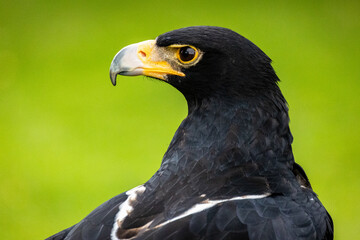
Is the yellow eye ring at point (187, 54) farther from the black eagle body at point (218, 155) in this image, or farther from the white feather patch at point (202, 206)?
the white feather patch at point (202, 206)

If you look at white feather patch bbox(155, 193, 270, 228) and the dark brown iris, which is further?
the dark brown iris

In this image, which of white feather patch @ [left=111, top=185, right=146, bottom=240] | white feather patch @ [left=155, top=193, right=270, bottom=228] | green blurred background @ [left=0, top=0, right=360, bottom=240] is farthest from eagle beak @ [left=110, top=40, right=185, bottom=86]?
green blurred background @ [left=0, top=0, right=360, bottom=240]

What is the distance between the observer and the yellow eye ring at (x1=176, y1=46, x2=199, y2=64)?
3533 mm

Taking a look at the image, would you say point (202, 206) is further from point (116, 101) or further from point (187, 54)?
point (116, 101)

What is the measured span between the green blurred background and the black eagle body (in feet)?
11.2

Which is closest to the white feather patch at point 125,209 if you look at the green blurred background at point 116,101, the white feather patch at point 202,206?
the white feather patch at point 202,206

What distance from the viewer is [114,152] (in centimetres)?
785

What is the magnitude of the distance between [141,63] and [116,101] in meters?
4.99

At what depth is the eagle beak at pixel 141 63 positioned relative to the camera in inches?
142

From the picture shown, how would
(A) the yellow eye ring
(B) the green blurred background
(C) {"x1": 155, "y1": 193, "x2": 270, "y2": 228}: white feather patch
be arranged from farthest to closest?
(B) the green blurred background
(A) the yellow eye ring
(C) {"x1": 155, "y1": 193, "x2": 270, "y2": 228}: white feather patch

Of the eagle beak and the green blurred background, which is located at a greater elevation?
the eagle beak

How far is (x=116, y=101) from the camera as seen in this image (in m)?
8.59

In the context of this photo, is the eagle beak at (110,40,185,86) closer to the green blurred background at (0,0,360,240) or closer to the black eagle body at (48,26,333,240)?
the black eagle body at (48,26,333,240)

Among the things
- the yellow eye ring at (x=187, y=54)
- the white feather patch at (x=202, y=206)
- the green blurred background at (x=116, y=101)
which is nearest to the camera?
the white feather patch at (x=202, y=206)
